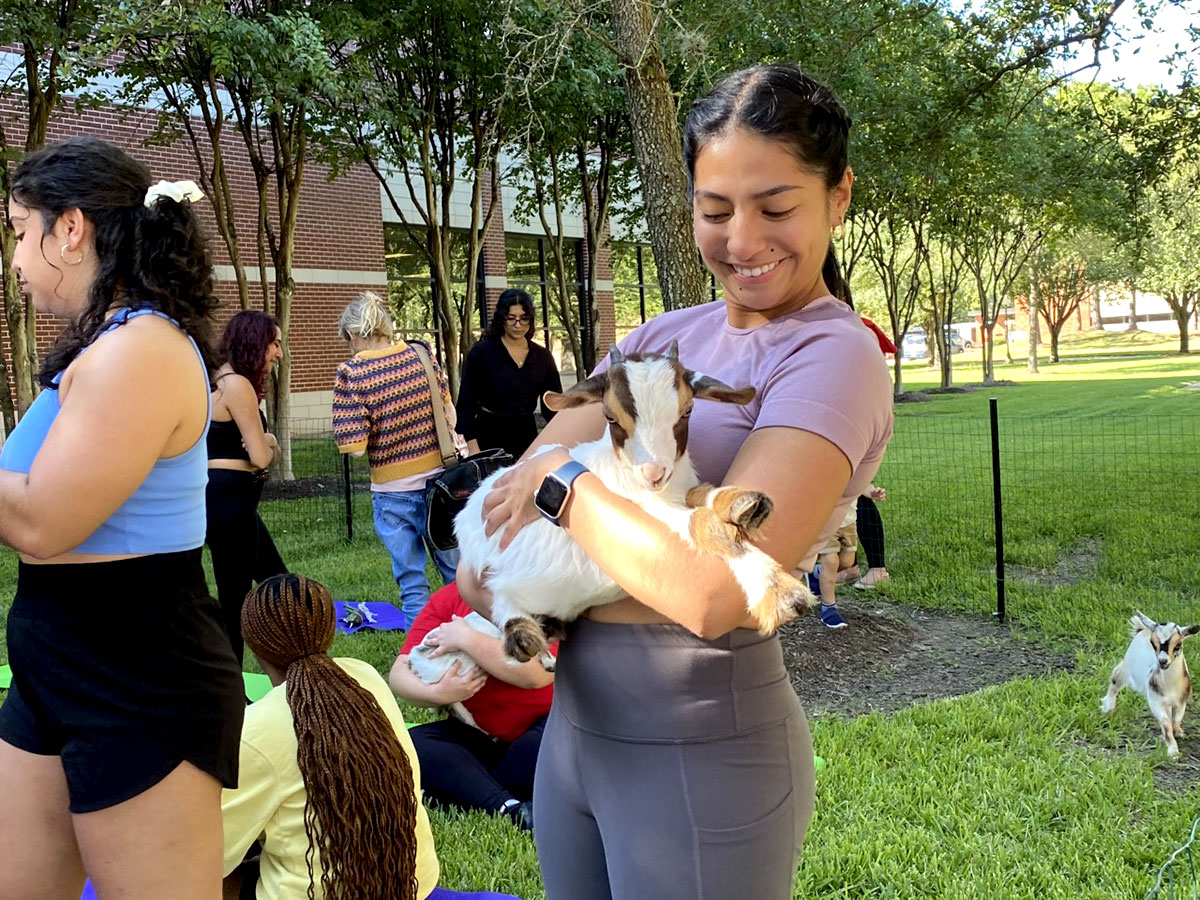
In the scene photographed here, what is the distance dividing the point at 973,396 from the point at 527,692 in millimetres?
28336

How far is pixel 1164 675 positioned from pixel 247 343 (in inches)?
203

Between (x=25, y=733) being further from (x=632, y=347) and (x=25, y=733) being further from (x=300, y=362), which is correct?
(x=300, y=362)

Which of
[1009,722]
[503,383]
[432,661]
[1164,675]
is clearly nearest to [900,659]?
[1009,722]

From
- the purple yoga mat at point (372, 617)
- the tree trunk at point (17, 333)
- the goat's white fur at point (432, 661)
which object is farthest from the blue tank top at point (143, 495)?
the tree trunk at point (17, 333)

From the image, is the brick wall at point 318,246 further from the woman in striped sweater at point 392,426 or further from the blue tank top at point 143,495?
the blue tank top at point 143,495

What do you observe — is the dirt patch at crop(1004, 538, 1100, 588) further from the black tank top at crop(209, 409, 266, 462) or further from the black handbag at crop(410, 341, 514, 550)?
the black tank top at crop(209, 409, 266, 462)

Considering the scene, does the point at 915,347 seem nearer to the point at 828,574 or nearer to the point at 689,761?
the point at 828,574

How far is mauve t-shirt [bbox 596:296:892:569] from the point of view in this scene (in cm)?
148

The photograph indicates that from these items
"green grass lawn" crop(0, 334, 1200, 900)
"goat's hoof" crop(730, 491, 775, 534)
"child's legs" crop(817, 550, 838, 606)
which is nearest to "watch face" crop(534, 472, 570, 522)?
"goat's hoof" crop(730, 491, 775, 534)

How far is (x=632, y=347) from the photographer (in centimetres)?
197

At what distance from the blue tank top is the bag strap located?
4268 mm

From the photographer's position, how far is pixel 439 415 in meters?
6.51

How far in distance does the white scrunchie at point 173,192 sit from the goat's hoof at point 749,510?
155 cm

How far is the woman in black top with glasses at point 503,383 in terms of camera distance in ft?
24.8
